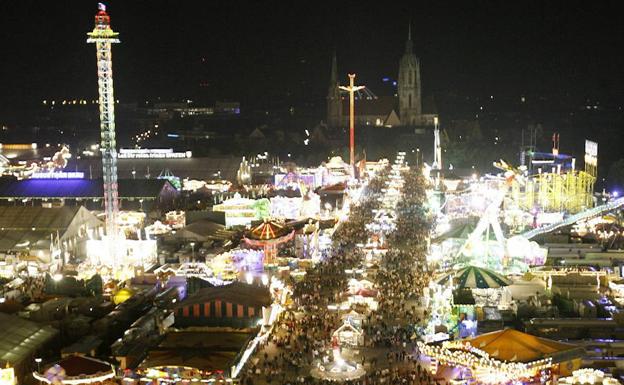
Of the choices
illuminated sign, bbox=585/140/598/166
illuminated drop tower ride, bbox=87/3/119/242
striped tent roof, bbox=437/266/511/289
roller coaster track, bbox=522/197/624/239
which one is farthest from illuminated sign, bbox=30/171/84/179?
striped tent roof, bbox=437/266/511/289

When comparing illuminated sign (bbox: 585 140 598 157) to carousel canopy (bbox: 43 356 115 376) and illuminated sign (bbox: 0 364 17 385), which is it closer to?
carousel canopy (bbox: 43 356 115 376)

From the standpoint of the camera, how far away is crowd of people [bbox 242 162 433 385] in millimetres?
16422

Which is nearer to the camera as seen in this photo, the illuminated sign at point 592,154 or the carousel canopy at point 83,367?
the carousel canopy at point 83,367

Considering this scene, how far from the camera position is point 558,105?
338 feet

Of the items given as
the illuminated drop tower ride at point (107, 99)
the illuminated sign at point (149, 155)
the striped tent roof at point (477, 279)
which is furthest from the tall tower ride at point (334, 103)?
the striped tent roof at point (477, 279)

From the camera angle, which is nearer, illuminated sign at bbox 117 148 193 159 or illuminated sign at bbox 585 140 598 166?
illuminated sign at bbox 585 140 598 166

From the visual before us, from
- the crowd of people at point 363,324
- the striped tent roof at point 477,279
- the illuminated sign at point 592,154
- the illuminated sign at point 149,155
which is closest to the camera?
the crowd of people at point 363,324

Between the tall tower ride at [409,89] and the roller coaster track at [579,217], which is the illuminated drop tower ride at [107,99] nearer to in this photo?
the roller coaster track at [579,217]

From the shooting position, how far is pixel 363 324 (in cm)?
1992

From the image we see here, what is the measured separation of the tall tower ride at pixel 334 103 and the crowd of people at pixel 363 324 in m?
54.7

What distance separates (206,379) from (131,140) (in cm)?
7463

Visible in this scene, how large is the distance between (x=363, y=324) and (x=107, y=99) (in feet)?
41.3

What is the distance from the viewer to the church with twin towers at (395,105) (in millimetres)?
85312

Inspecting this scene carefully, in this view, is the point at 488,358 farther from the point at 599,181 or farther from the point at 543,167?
the point at 599,181
